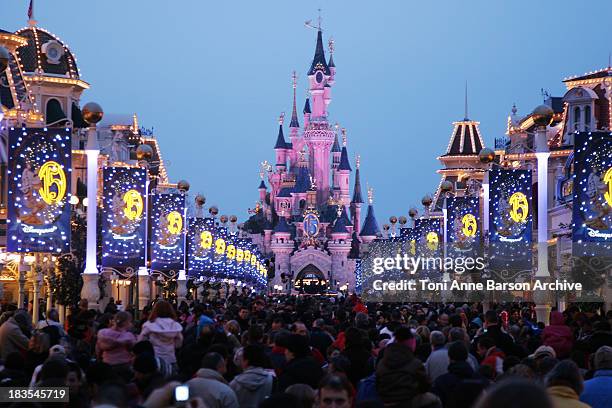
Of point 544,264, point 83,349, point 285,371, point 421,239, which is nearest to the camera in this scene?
point 285,371

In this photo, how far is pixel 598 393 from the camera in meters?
10.6

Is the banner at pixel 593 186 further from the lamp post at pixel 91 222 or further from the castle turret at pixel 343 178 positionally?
the castle turret at pixel 343 178

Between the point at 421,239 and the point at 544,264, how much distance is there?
27033 millimetres

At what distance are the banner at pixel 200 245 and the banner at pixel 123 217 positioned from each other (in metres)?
21.7

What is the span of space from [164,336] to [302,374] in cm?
301

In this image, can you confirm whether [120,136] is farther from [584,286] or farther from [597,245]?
[597,245]

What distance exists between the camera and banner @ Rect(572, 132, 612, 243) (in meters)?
23.8

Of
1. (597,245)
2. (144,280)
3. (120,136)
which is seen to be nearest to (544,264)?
(597,245)

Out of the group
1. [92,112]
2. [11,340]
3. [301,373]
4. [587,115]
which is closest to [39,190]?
[92,112]

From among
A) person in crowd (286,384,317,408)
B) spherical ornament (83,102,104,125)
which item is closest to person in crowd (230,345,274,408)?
person in crowd (286,384,317,408)

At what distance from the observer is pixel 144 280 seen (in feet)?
128

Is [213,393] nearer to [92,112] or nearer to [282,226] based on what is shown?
[92,112]

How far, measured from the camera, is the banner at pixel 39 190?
980 inches

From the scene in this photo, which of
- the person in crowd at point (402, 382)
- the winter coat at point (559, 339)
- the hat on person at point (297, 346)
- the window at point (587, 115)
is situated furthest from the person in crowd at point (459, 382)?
the window at point (587, 115)
